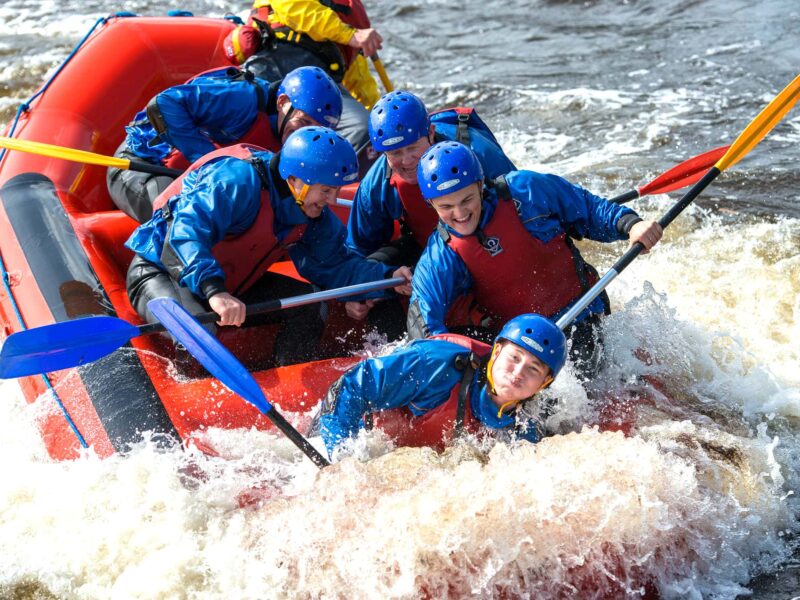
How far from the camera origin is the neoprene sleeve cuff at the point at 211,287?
3.94m

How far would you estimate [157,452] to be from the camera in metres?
3.68

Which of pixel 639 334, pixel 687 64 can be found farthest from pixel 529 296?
pixel 687 64

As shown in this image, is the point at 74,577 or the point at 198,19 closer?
the point at 74,577

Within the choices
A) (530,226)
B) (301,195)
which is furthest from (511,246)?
(301,195)

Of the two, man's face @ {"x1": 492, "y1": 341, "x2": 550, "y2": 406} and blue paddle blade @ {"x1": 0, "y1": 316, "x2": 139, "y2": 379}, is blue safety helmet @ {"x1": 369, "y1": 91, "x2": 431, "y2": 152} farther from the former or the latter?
blue paddle blade @ {"x1": 0, "y1": 316, "x2": 139, "y2": 379}

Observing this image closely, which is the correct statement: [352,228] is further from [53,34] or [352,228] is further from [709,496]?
Result: [53,34]

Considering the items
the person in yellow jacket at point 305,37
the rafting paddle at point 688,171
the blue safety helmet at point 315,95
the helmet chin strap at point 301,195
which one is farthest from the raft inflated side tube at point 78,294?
the rafting paddle at point 688,171

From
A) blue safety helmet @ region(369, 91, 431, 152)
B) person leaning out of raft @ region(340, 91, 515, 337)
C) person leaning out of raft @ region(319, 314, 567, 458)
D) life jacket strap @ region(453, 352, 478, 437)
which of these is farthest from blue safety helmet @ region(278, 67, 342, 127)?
life jacket strap @ region(453, 352, 478, 437)

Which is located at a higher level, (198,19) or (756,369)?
(198,19)

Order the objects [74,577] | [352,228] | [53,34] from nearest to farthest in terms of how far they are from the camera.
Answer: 1. [74,577]
2. [352,228]
3. [53,34]

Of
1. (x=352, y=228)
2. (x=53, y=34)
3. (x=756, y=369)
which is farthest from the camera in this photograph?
(x=53, y=34)

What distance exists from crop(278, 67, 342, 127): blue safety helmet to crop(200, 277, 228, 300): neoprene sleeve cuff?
4.14ft

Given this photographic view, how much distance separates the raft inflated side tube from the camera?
149 inches

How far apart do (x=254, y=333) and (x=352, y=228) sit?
2.46ft
